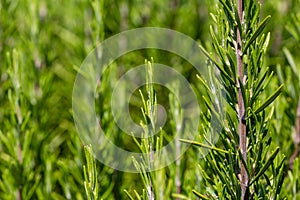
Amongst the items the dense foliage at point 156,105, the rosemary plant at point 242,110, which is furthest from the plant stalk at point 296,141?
the rosemary plant at point 242,110

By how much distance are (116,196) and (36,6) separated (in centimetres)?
45

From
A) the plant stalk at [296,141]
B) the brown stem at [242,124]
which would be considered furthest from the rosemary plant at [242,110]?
the plant stalk at [296,141]

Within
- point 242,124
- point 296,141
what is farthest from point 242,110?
point 296,141

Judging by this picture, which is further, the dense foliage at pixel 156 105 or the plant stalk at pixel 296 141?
the plant stalk at pixel 296 141

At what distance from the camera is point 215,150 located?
0.57 m

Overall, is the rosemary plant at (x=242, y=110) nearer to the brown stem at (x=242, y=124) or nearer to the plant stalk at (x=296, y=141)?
the brown stem at (x=242, y=124)

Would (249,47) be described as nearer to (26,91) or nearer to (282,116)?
(282,116)

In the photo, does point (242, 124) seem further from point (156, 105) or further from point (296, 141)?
point (296, 141)

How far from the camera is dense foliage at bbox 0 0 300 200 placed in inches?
22.0

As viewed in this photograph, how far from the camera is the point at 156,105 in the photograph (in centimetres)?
57

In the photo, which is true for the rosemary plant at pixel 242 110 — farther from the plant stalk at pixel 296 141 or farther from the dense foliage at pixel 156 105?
the plant stalk at pixel 296 141

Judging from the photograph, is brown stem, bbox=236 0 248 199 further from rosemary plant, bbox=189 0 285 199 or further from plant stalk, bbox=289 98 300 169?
plant stalk, bbox=289 98 300 169

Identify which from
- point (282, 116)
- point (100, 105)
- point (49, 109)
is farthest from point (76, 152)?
point (282, 116)

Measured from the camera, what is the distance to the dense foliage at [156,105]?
0.56 metres
